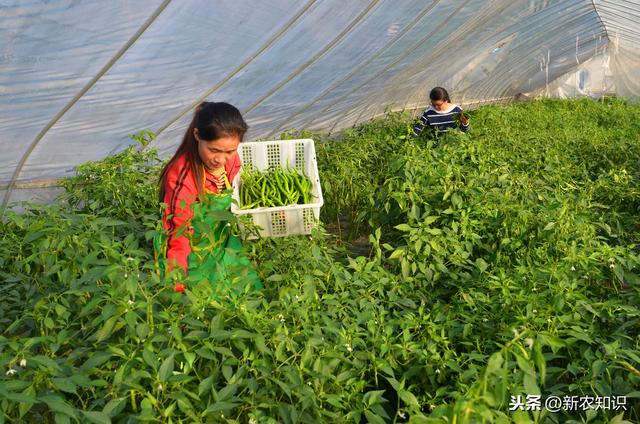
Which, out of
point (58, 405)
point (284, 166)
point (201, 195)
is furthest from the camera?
point (284, 166)

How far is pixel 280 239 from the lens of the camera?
289 cm

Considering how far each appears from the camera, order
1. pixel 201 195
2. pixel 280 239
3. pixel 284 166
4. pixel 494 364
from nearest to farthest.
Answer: pixel 494 364, pixel 201 195, pixel 280 239, pixel 284 166

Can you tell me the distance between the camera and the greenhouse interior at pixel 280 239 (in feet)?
5.32

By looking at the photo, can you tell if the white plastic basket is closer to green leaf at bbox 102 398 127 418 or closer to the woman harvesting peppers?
the woman harvesting peppers

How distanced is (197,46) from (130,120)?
807 millimetres

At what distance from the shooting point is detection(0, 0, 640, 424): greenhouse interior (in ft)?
5.32

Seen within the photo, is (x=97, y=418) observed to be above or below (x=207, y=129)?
below

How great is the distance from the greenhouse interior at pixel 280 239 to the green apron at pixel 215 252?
2cm

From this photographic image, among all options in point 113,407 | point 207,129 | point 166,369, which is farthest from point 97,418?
point 207,129

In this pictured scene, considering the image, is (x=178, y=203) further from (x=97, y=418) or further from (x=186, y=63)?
(x=186, y=63)

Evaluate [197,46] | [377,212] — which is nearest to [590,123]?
[377,212]

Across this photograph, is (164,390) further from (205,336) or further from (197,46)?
(197,46)

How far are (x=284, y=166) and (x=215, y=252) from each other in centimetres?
A: 114

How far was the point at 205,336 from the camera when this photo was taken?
5.53 ft
